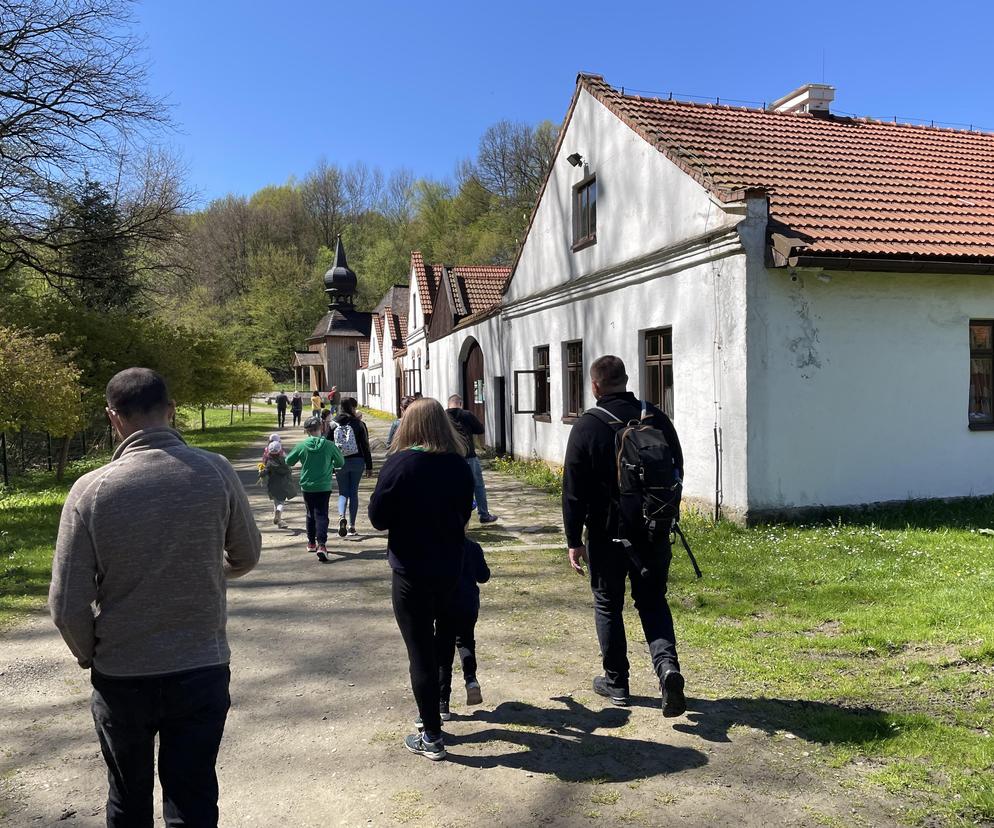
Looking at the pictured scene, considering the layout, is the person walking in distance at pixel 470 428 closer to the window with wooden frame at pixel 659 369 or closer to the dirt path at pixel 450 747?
the window with wooden frame at pixel 659 369

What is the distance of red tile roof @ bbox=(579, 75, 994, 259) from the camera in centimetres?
903

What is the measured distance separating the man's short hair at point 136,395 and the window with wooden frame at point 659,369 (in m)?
8.42

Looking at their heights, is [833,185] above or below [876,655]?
above

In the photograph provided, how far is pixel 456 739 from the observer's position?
150 inches

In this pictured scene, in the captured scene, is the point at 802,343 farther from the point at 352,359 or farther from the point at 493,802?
the point at 352,359

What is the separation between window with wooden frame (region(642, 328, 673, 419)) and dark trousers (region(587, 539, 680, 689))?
6.26 metres

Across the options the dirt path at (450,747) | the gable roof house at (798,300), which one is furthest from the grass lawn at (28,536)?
the gable roof house at (798,300)

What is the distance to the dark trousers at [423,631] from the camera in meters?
3.53

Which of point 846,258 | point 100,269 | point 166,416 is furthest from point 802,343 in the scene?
point 100,269

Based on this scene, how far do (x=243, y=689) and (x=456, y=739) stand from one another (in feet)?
5.19

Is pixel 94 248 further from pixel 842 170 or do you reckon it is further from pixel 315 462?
pixel 842 170

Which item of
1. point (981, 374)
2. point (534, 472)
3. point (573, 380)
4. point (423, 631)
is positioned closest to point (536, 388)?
point (573, 380)

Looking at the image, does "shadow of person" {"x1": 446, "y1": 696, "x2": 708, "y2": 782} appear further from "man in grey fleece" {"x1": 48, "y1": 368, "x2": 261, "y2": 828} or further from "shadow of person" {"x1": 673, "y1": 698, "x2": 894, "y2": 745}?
"man in grey fleece" {"x1": 48, "y1": 368, "x2": 261, "y2": 828}

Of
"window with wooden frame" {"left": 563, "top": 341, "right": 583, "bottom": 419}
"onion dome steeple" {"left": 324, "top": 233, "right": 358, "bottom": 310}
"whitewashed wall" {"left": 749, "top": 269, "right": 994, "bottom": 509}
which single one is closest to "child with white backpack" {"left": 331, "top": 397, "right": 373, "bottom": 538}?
"whitewashed wall" {"left": 749, "top": 269, "right": 994, "bottom": 509}
